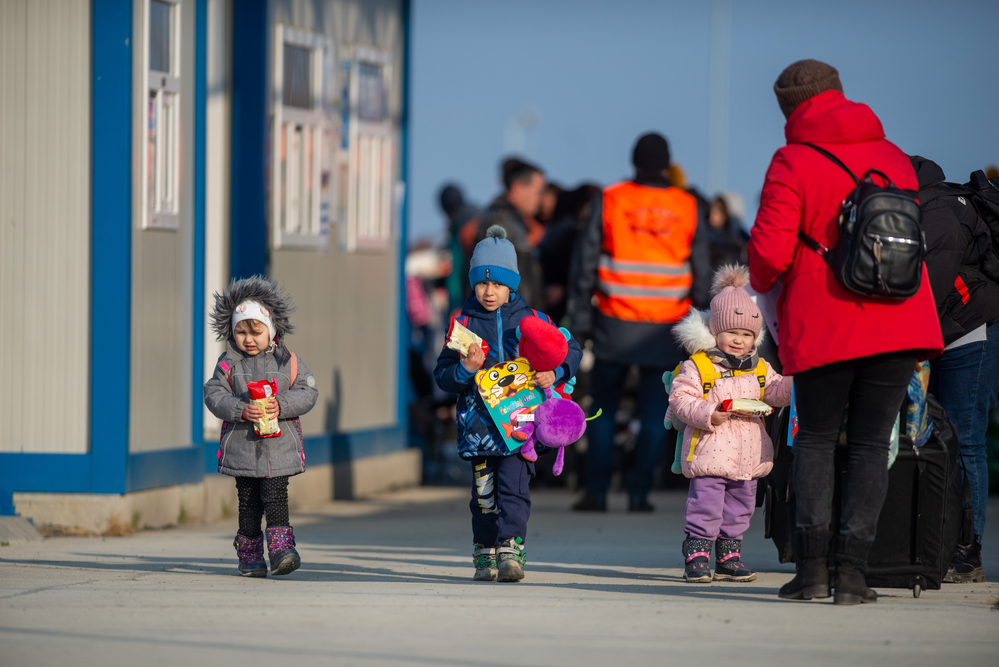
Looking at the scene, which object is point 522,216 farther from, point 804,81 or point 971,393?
point 804,81

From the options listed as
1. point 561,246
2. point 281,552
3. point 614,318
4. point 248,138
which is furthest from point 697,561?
point 561,246

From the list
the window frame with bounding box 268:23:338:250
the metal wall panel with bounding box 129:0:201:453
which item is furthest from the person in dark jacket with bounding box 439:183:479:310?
the metal wall panel with bounding box 129:0:201:453

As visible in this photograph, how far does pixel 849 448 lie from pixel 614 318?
4.08m

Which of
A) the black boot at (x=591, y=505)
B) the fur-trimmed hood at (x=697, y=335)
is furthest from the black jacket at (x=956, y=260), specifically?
the black boot at (x=591, y=505)

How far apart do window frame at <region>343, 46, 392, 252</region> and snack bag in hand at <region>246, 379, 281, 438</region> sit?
4248 millimetres

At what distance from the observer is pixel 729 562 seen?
6160 millimetres

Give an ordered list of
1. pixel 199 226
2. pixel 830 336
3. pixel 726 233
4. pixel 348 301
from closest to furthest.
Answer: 1. pixel 830 336
2. pixel 199 226
3. pixel 348 301
4. pixel 726 233

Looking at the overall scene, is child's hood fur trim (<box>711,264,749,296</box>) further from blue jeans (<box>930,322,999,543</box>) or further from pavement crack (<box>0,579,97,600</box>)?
pavement crack (<box>0,579,97,600</box>)

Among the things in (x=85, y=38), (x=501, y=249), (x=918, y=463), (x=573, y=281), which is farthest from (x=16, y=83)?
(x=918, y=463)

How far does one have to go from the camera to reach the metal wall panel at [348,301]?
31.0ft

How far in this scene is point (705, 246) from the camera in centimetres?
926

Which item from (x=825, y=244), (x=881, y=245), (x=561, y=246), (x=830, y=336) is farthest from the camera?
(x=561, y=246)

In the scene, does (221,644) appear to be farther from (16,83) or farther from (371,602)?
(16,83)

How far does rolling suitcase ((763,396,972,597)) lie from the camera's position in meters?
5.40
